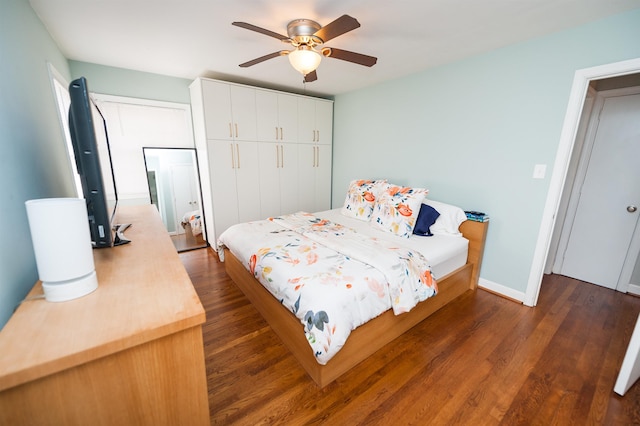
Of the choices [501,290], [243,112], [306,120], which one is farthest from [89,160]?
[501,290]

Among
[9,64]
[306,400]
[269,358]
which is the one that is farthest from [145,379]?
[9,64]

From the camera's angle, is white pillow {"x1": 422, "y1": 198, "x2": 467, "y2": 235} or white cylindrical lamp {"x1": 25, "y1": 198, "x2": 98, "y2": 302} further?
white pillow {"x1": 422, "y1": 198, "x2": 467, "y2": 235}

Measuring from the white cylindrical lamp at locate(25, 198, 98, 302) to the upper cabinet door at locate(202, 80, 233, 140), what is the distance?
252 centimetres

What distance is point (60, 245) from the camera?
0.79 meters

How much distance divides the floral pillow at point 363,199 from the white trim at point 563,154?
149cm

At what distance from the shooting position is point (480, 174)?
255 cm

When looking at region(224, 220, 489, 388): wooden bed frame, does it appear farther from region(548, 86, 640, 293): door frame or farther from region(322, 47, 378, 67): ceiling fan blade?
region(322, 47, 378, 67): ceiling fan blade

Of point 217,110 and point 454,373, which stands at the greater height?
point 217,110

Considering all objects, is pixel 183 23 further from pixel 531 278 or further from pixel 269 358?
pixel 531 278

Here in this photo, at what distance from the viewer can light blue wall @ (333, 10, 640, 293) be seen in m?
1.97

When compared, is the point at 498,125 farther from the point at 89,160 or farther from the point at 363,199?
the point at 89,160

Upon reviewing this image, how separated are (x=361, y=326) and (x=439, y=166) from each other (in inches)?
82.5

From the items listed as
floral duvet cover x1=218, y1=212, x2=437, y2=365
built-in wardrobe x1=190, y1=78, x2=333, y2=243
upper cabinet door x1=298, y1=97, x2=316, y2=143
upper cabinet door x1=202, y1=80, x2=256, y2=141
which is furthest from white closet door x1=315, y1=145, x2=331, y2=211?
floral duvet cover x1=218, y1=212, x2=437, y2=365

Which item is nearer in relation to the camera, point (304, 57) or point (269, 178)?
point (304, 57)
